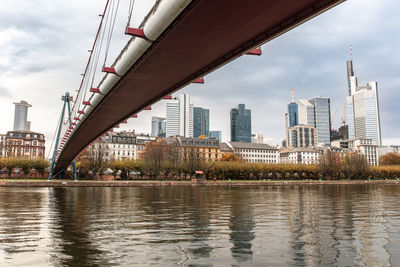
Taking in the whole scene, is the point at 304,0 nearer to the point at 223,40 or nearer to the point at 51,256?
the point at 223,40

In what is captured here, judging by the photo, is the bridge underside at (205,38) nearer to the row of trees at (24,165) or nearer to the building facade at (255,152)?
the row of trees at (24,165)

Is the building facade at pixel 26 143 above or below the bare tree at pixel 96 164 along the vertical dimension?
above

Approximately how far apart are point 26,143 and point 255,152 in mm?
105342

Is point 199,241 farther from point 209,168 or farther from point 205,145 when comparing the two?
point 205,145

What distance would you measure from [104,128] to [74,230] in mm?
25312

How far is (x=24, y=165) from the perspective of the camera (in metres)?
77.8

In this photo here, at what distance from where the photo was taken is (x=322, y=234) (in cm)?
1397

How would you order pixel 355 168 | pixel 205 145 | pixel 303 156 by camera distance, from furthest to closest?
1. pixel 303 156
2. pixel 205 145
3. pixel 355 168

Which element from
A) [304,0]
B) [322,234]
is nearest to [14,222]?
[322,234]

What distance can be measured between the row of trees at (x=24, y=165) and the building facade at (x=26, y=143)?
65931mm

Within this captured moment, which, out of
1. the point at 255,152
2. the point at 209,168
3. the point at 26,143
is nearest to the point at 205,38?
the point at 209,168

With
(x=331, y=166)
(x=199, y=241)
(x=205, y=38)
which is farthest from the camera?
(x=331, y=166)

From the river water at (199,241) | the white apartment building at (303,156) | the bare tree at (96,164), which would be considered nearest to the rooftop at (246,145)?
the white apartment building at (303,156)

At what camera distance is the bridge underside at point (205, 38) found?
39.0 ft
